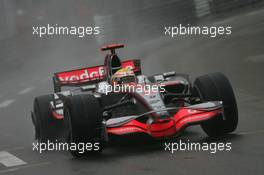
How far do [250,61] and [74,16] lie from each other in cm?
1822

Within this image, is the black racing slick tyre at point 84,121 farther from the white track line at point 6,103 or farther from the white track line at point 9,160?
the white track line at point 6,103

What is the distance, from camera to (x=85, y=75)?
13.4 m

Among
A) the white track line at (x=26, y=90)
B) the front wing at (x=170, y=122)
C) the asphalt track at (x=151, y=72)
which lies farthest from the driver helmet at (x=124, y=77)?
the white track line at (x=26, y=90)

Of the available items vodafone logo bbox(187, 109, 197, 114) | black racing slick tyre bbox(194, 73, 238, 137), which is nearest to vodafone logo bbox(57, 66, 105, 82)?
black racing slick tyre bbox(194, 73, 238, 137)

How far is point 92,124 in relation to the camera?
9469 mm

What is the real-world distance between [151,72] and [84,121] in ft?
39.5

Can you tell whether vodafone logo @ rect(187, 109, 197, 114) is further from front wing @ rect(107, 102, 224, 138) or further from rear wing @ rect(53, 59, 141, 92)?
rear wing @ rect(53, 59, 141, 92)

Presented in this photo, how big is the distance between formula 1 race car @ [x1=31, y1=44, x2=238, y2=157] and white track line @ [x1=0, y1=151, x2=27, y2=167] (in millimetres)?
670

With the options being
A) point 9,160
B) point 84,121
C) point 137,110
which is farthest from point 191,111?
point 9,160

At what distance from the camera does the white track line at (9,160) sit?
33.6 ft

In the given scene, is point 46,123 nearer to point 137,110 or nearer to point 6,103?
point 137,110

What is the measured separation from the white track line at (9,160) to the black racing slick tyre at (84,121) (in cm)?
105

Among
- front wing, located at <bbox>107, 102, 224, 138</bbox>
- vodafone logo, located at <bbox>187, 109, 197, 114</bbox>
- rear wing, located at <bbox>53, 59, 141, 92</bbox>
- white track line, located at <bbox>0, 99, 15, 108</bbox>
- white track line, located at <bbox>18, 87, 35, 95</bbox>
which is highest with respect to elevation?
rear wing, located at <bbox>53, 59, 141, 92</bbox>

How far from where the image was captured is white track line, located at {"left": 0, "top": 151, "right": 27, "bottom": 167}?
10234 millimetres
